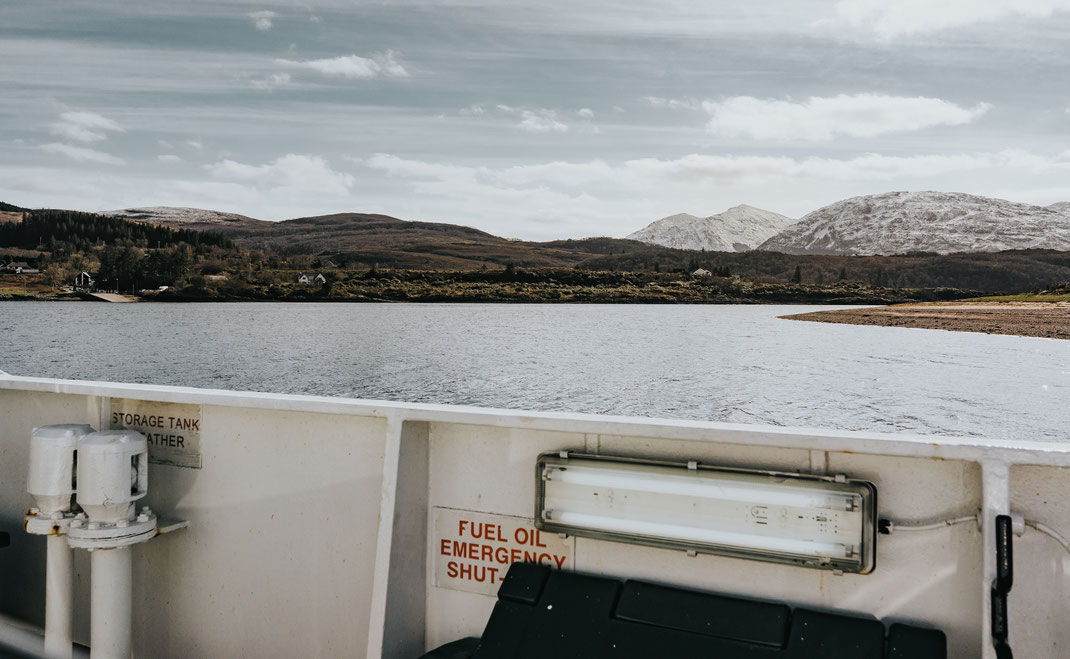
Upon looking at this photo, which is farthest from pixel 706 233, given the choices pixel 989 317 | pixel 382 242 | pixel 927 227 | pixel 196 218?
pixel 196 218

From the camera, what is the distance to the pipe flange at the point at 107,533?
1.92m

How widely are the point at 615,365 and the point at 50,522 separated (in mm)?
47066

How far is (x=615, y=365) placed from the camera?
159 ft

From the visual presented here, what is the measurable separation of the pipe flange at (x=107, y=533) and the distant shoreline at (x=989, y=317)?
56292mm

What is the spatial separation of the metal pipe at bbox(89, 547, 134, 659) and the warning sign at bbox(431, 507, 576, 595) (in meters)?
0.85

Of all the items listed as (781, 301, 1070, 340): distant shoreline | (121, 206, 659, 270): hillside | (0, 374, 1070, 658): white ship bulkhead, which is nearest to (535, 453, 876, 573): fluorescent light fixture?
(0, 374, 1070, 658): white ship bulkhead

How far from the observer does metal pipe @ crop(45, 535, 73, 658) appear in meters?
2.05

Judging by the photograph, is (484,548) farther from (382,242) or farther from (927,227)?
(382,242)

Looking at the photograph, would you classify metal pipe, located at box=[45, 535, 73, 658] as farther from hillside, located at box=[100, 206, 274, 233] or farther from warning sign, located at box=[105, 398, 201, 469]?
hillside, located at box=[100, 206, 274, 233]

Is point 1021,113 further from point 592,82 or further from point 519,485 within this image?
point 519,485

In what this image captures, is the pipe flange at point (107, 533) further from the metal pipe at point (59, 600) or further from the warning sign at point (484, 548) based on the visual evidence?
the warning sign at point (484, 548)

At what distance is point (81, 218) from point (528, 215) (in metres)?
81.4

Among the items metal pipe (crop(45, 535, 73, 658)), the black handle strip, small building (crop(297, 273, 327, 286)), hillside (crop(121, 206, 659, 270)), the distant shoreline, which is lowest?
metal pipe (crop(45, 535, 73, 658))

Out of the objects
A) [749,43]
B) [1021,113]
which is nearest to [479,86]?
[749,43]
